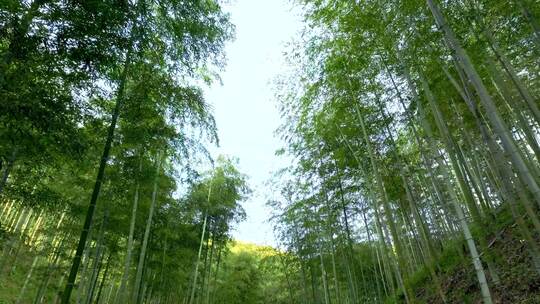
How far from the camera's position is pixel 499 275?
13.9 ft

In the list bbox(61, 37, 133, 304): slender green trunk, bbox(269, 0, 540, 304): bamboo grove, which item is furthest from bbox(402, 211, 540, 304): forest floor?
bbox(61, 37, 133, 304): slender green trunk

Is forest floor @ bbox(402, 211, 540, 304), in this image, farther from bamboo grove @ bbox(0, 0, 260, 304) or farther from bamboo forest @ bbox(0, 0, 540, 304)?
bamboo grove @ bbox(0, 0, 260, 304)

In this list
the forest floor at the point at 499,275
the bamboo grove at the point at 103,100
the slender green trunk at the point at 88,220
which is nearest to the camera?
the bamboo grove at the point at 103,100

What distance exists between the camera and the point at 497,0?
3.45 metres

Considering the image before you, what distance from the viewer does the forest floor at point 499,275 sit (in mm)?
3668

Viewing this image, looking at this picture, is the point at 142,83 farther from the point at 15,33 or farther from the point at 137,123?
the point at 15,33

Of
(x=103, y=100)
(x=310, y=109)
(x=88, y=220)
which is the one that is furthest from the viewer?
(x=310, y=109)

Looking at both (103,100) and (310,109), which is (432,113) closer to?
(310,109)

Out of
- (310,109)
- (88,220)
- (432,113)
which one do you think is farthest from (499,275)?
(88,220)

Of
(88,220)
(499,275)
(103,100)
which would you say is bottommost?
(499,275)

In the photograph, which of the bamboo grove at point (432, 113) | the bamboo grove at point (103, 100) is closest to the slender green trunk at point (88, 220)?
the bamboo grove at point (103, 100)

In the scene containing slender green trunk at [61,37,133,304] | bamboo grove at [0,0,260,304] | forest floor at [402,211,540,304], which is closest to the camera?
bamboo grove at [0,0,260,304]

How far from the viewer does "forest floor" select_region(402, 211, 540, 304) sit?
3668 millimetres

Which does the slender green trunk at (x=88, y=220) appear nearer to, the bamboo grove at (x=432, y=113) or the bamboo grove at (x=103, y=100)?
the bamboo grove at (x=103, y=100)
